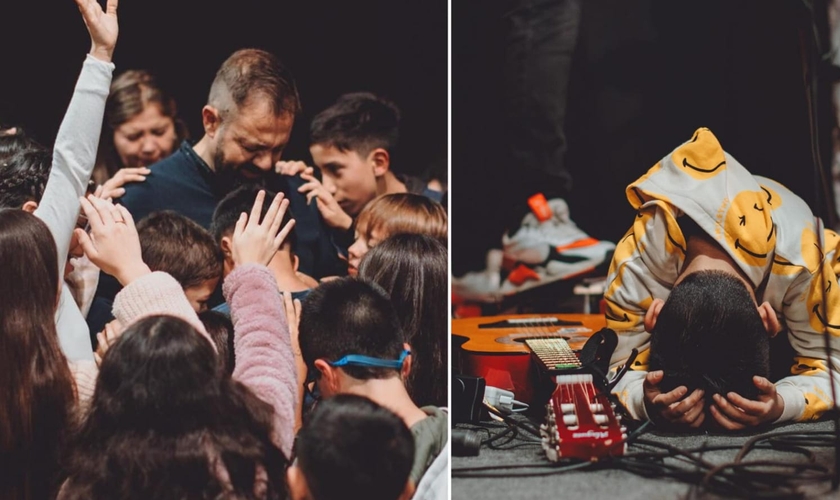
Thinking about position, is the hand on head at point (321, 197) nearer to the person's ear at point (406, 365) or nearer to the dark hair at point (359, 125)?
the dark hair at point (359, 125)

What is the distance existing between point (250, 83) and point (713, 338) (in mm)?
1194

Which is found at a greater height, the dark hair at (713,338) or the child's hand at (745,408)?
the dark hair at (713,338)

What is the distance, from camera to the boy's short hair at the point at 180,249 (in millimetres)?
1790

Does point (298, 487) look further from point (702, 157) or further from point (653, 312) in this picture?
point (702, 157)

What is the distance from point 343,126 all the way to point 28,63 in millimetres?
755

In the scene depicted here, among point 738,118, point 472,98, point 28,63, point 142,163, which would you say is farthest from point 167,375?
point 738,118

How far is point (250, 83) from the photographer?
6.33 feet

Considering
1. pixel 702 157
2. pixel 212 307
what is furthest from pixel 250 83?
pixel 702 157

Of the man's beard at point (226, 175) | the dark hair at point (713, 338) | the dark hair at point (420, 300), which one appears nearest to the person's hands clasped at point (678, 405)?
the dark hair at point (713, 338)

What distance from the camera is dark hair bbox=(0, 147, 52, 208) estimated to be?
175cm

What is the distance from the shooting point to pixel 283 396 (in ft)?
5.10

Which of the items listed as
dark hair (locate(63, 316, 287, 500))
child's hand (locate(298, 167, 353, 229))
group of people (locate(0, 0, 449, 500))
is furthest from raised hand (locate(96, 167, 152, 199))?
dark hair (locate(63, 316, 287, 500))

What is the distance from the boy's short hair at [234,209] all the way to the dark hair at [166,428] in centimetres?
43

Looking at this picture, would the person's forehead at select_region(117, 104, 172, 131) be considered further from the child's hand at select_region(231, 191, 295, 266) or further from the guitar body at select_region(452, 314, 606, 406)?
the guitar body at select_region(452, 314, 606, 406)
